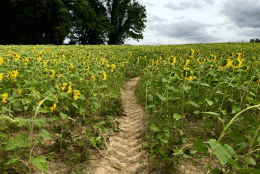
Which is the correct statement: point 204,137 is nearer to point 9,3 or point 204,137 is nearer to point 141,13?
point 9,3

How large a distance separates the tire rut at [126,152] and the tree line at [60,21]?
2705cm

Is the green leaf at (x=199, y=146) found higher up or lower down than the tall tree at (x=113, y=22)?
lower down

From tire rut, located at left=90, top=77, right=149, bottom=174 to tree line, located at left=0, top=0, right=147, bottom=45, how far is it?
88.7ft

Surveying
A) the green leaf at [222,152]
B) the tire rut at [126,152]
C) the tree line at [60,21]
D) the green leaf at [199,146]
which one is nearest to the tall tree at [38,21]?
the tree line at [60,21]

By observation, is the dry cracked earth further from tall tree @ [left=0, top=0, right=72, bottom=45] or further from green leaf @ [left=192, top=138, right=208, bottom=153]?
tall tree @ [left=0, top=0, right=72, bottom=45]

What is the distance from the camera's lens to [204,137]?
9.74ft

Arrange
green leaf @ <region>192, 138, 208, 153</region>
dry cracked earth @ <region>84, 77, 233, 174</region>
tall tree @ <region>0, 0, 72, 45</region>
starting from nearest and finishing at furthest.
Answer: green leaf @ <region>192, 138, 208, 153</region> → dry cracked earth @ <region>84, 77, 233, 174</region> → tall tree @ <region>0, 0, 72, 45</region>

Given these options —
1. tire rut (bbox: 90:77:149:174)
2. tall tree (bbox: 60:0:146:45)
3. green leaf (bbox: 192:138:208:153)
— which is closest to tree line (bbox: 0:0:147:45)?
tall tree (bbox: 60:0:146:45)

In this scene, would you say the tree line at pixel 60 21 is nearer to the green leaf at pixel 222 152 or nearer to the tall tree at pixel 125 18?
the tall tree at pixel 125 18

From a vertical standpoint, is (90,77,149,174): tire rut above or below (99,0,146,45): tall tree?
below

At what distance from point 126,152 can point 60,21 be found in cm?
3038

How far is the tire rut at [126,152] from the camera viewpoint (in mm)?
2465

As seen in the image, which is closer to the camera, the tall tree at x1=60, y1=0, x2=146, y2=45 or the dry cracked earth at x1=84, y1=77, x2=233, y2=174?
the dry cracked earth at x1=84, y1=77, x2=233, y2=174

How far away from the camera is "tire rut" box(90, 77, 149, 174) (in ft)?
8.09
